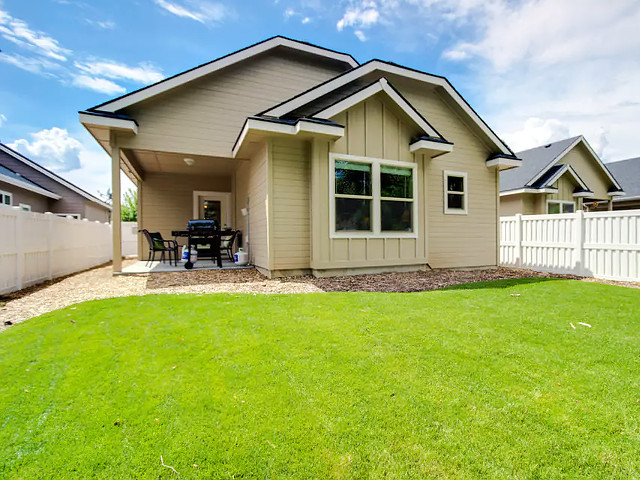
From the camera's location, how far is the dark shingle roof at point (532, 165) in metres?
14.3

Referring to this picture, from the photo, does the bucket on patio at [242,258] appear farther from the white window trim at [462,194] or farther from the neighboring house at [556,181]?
the neighboring house at [556,181]

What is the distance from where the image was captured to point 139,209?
11727 millimetres

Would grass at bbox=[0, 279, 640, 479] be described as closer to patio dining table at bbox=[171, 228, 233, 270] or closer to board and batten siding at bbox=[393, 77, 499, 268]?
patio dining table at bbox=[171, 228, 233, 270]

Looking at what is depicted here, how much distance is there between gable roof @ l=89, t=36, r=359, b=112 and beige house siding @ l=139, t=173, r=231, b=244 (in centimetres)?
462

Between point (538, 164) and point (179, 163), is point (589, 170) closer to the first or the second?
point (538, 164)

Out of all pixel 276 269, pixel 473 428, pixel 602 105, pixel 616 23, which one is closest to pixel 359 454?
pixel 473 428

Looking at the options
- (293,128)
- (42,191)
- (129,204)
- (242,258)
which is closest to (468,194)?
(293,128)

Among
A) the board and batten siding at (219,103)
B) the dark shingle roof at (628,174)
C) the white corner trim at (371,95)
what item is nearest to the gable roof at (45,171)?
the board and batten siding at (219,103)

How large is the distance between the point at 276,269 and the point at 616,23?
32.7ft

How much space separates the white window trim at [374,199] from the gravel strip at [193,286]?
0.98 meters

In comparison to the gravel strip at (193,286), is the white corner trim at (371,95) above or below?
above

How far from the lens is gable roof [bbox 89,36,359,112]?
7.62m

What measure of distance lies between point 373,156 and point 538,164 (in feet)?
39.3

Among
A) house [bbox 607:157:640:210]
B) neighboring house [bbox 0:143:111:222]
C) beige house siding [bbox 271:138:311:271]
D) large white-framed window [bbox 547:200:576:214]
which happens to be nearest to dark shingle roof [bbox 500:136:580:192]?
large white-framed window [bbox 547:200:576:214]
